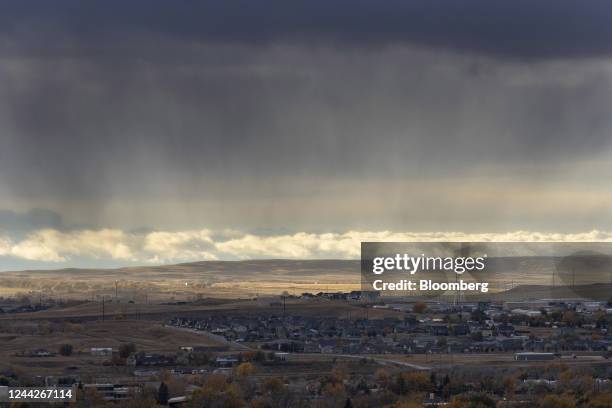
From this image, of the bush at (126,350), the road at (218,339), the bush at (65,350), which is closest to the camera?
the bush at (126,350)

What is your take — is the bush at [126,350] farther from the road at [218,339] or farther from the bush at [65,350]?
the road at [218,339]

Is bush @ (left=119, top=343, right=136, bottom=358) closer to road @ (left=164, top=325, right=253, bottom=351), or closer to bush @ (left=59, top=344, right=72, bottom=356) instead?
bush @ (left=59, top=344, right=72, bottom=356)

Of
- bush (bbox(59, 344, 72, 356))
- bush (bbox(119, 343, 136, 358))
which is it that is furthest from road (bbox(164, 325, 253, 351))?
bush (bbox(59, 344, 72, 356))

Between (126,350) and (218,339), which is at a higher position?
(218,339)

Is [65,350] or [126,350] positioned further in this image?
[65,350]

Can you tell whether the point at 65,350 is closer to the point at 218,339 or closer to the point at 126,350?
the point at 126,350

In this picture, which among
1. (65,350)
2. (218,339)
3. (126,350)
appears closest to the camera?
(126,350)

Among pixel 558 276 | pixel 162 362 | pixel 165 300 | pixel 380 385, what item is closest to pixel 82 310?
pixel 165 300

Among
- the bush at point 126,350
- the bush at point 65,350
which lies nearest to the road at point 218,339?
the bush at point 126,350

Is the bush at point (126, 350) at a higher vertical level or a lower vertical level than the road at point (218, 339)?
lower

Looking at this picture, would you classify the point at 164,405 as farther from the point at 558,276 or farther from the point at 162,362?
the point at 558,276

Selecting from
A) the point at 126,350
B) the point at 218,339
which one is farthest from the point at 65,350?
the point at 218,339

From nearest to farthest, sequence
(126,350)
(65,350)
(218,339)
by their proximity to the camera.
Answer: (126,350)
(65,350)
(218,339)

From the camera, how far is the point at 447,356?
2987 inches
